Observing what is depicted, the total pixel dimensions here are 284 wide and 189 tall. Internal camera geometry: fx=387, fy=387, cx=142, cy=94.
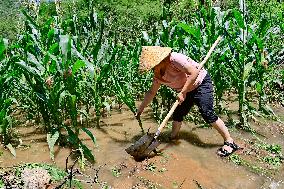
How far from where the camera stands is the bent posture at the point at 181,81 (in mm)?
3428

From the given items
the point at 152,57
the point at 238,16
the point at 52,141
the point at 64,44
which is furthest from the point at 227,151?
the point at 64,44

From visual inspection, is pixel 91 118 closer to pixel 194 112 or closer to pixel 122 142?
pixel 122 142

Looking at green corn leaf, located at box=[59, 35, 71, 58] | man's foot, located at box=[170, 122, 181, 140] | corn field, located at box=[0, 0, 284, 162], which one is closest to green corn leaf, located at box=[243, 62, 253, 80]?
corn field, located at box=[0, 0, 284, 162]

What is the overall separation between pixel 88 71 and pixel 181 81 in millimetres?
1177

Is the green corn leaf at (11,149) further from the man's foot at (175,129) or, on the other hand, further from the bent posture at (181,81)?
the man's foot at (175,129)

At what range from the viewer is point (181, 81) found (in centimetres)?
365

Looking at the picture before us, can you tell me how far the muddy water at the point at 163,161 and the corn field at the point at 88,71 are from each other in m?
0.15

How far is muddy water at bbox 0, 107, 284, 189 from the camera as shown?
325 cm

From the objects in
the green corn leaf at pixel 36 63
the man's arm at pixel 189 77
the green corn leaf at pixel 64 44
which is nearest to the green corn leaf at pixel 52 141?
the green corn leaf at pixel 36 63

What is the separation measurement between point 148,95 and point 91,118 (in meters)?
1.10

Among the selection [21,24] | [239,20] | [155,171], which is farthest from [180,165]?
[21,24]

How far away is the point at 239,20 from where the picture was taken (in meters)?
4.09

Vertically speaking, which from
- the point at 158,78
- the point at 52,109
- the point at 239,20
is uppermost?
the point at 239,20

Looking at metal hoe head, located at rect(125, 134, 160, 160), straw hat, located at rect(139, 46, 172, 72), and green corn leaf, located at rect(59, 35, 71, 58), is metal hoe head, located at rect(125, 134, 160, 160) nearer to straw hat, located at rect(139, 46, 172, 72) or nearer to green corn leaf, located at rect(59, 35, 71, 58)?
straw hat, located at rect(139, 46, 172, 72)
